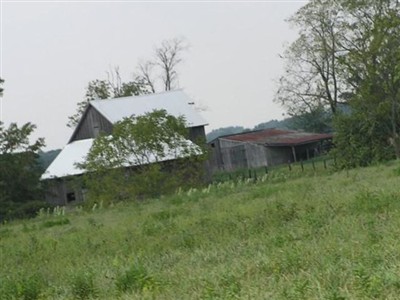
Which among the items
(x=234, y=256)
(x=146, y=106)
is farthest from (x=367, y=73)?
(x=234, y=256)

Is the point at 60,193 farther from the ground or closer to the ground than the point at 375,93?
closer to the ground

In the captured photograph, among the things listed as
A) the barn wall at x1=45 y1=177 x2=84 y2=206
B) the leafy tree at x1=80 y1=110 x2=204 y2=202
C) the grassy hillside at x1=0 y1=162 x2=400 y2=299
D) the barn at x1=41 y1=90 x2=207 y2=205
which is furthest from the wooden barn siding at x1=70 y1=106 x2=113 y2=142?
the grassy hillside at x1=0 y1=162 x2=400 y2=299

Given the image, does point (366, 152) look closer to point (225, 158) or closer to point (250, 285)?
point (225, 158)

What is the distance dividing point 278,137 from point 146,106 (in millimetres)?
17341

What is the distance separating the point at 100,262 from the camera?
8.91m

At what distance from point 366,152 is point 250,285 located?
28.7 meters

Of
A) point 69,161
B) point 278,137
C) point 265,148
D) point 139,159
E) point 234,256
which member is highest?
point 278,137

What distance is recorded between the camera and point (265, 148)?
2026 inches

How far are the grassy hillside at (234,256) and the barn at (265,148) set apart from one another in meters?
38.1

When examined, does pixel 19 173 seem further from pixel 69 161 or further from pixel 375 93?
pixel 375 93

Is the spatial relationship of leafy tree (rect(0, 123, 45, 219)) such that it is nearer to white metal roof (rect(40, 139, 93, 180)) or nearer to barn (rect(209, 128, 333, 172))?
white metal roof (rect(40, 139, 93, 180))

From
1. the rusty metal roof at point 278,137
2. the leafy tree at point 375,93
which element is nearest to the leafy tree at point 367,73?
the leafy tree at point 375,93

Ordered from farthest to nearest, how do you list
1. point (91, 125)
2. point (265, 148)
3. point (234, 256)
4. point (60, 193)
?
point (265, 148), point (91, 125), point (60, 193), point (234, 256)

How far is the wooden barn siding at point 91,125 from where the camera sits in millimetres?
40719
